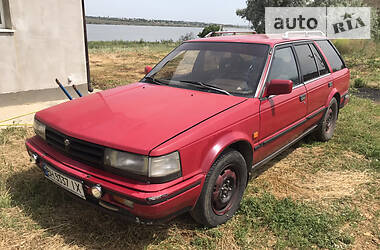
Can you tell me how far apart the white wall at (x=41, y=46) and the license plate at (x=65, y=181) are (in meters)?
4.31

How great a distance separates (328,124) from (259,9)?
834 inches

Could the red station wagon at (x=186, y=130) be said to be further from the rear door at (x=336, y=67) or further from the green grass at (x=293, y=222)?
the rear door at (x=336, y=67)

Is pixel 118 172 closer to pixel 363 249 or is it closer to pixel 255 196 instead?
pixel 255 196

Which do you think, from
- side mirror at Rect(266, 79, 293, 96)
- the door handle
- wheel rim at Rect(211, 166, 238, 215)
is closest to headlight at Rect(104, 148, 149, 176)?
wheel rim at Rect(211, 166, 238, 215)

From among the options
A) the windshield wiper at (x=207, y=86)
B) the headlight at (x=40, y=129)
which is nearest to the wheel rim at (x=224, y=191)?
the windshield wiper at (x=207, y=86)

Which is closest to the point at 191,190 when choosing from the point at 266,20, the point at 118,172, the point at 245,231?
the point at 118,172

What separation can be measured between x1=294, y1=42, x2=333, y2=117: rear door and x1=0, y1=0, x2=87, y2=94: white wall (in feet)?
16.4

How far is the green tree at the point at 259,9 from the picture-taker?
23062 millimetres

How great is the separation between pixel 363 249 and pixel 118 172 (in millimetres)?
2143

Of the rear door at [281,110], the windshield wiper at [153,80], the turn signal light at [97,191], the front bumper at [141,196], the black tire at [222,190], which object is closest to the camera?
the front bumper at [141,196]

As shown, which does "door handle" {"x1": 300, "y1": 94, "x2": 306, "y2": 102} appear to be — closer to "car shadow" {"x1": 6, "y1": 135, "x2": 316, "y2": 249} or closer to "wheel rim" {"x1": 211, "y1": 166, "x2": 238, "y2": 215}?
"wheel rim" {"x1": 211, "y1": 166, "x2": 238, "y2": 215}

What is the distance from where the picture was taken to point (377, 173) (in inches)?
155

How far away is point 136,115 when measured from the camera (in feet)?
8.51

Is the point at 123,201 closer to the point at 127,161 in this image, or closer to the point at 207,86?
the point at 127,161
